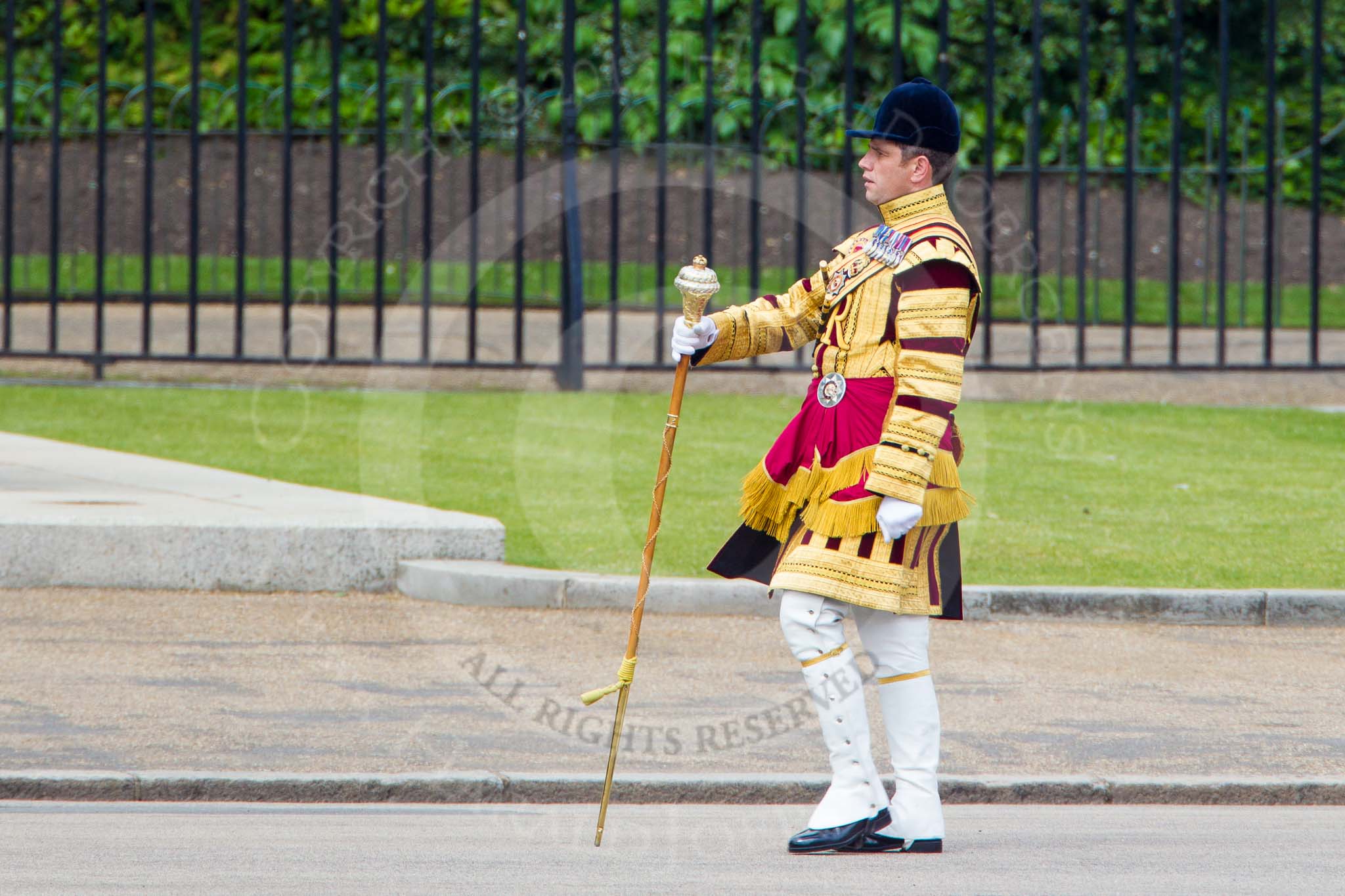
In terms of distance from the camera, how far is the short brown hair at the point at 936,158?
4676 mm

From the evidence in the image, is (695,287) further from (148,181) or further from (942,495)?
(148,181)

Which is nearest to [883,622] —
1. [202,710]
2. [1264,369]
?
[202,710]

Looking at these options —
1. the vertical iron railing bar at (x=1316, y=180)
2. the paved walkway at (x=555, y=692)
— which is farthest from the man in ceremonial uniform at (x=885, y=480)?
the vertical iron railing bar at (x=1316, y=180)

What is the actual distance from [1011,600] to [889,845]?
3.07 meters

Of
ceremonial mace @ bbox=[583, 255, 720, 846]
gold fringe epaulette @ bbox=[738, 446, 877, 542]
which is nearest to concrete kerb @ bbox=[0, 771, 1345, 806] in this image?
ceremonial mace @ bbox=[583, 255, 720, 846]

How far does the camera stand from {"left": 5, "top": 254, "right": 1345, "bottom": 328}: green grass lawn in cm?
1662

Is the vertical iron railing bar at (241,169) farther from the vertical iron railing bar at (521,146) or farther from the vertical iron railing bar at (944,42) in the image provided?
the vertical iron railing bar at (944,42)

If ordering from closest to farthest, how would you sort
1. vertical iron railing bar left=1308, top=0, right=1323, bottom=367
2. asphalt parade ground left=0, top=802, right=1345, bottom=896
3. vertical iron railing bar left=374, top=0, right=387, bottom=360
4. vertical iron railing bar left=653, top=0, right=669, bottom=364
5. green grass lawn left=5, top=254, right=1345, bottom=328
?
1. asphalt parade ground left=0, top=802, right=1345, bottom=896
2. vertical iron railing bar left=653, top=0, right=669, bottom=364
3. vertical iron railing bar left=374, top=0, right=387, bottom=360
4. vertical iron railing bar left=1308, top=0, right=1323, bottom=367
5. green grass lawn left=5, top=254, right=1345, bottom=328

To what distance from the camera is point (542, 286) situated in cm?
1565

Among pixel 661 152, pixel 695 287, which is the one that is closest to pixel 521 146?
pixel 661 152

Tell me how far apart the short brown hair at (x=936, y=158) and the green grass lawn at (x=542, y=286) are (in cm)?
1057

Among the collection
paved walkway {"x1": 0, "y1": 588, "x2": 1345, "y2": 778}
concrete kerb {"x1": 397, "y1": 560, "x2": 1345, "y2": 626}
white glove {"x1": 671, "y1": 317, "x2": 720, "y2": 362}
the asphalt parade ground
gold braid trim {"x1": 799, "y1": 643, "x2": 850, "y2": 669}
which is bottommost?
the asphalt parade ground

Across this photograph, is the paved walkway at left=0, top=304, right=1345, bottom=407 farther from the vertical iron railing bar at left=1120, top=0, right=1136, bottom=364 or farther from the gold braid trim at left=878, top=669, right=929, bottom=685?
the gold braid trim at left=878, top=669, right=929, bottom=685

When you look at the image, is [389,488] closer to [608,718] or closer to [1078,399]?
[608,718]
